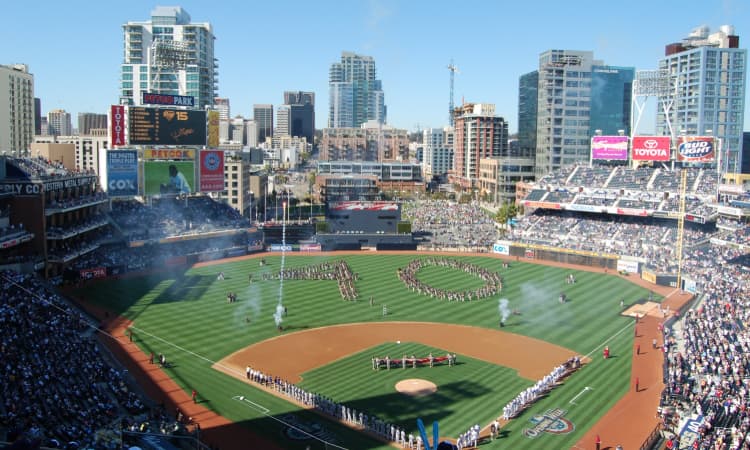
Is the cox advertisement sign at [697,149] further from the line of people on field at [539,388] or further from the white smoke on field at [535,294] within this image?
the line of people on field at [539,388]

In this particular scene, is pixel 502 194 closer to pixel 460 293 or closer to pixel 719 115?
pixel 719 115

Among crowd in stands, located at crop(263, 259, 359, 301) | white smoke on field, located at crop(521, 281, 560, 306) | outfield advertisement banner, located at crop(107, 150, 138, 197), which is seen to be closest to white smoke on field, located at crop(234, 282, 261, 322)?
crowd in stands, located at crop(263, 259, 359, 301)

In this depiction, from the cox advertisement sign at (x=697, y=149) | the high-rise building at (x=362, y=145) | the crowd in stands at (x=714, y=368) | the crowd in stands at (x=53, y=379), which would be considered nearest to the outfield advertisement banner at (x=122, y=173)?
the crowd in stands at (x=53, y=379)

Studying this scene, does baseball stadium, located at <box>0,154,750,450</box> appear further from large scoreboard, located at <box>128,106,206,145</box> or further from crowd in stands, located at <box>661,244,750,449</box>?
large scoreboard, located at <box>128,106,206,145</box>

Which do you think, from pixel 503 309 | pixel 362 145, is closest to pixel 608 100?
pixel 362 145

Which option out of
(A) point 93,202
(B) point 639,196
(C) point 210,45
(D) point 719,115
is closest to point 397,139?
(C) point 210,45

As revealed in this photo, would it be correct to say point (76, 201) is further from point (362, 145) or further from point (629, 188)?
point (362, 145)
